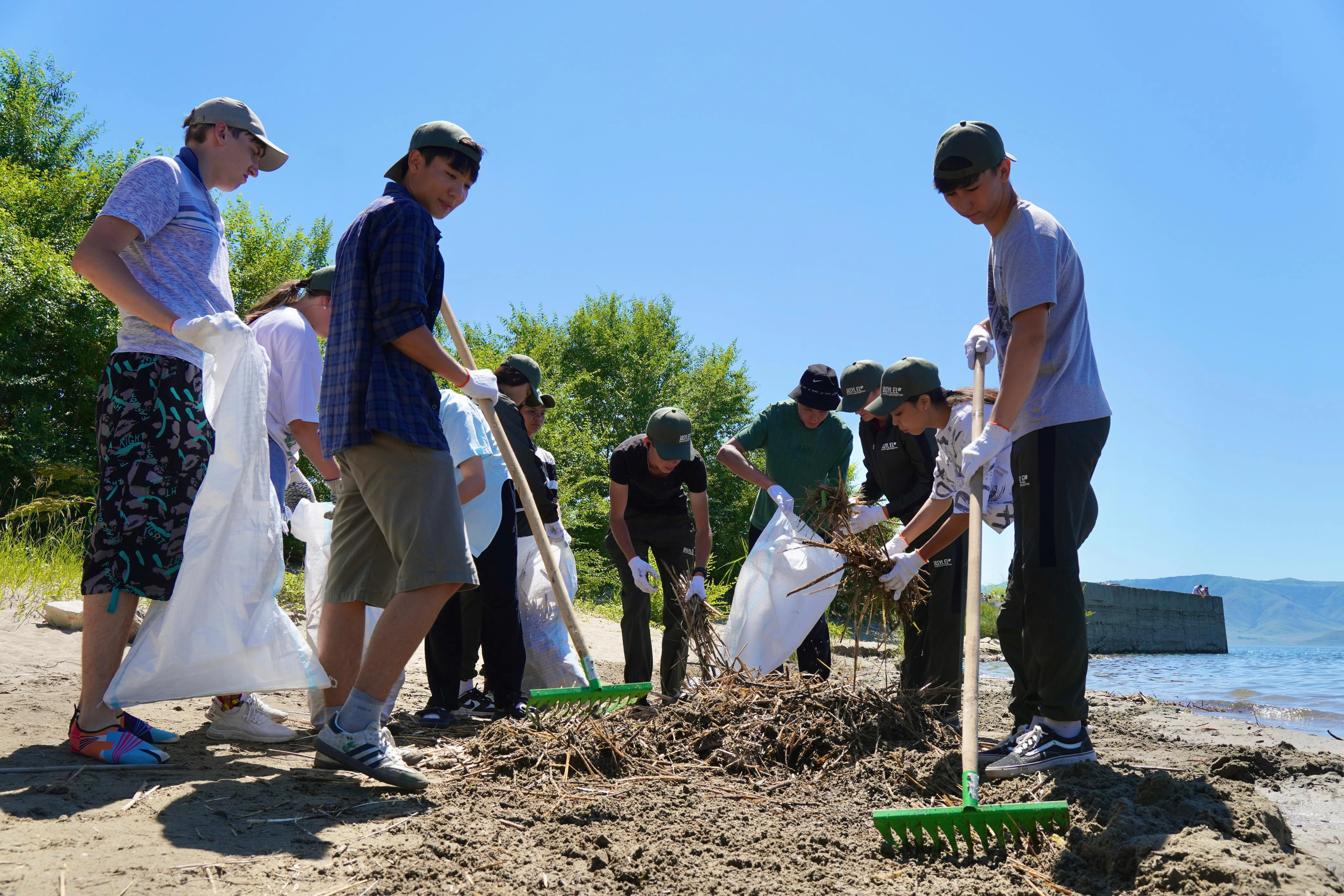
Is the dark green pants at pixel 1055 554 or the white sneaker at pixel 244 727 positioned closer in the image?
the dark green pants at pixel 1055 554

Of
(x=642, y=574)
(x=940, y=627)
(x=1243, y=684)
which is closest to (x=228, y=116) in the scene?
(x=642, y=574)

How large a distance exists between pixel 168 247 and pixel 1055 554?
9.53 feet

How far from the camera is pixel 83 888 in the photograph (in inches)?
66.6

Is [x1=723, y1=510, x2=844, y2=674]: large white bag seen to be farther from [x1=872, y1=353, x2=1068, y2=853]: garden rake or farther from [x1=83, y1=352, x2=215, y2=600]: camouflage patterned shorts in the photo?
[x1=83, y1=352, x2=215, y2=600]: camouflage patterned shorts

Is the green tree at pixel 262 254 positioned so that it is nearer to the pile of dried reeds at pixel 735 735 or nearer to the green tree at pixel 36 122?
the green tree at pixel 36 122

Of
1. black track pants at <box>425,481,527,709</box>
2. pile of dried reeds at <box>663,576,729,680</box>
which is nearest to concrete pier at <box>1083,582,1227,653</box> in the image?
pile of dried reeds at <box>663,576,729,680</box>

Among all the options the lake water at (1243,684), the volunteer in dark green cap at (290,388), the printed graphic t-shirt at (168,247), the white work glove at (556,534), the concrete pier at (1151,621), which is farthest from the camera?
the concrete pier at (1151,621)

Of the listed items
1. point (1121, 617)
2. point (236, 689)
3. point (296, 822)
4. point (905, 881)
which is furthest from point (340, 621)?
point (1121, 617)

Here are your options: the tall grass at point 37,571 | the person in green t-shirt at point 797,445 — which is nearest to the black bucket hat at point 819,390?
the person in green t-shirt at point 797,445

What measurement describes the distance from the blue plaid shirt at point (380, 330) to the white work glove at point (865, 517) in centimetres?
237

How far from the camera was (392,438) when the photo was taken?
101 inches

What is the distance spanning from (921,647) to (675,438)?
5.51ft

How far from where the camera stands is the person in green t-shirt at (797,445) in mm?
4840

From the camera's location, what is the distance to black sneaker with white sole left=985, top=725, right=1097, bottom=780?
2551mm
